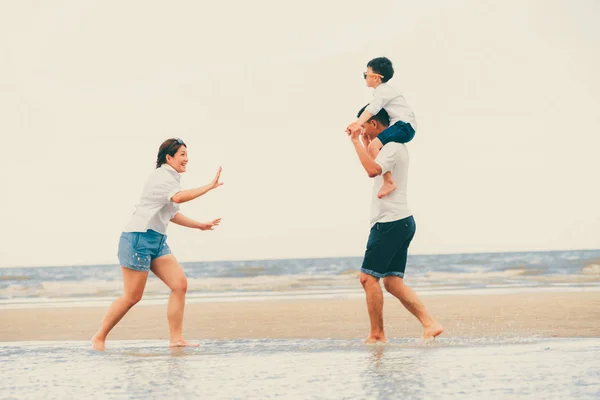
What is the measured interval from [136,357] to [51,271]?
3171cm

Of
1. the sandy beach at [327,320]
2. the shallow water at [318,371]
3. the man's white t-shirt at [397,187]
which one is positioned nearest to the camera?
the shallow water at [318,371]

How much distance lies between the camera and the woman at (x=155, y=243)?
545 cm

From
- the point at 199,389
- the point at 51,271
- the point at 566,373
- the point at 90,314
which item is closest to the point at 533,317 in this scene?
the point at 566,373

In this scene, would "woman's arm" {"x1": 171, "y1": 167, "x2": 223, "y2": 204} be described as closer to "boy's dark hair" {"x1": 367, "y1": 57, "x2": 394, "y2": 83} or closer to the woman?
the woman

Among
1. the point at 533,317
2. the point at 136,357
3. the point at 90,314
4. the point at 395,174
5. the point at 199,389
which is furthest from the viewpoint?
the point at 90,314

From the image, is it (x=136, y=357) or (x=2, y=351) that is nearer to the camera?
(x=136, y=357)

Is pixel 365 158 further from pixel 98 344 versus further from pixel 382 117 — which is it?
pixel 98 344

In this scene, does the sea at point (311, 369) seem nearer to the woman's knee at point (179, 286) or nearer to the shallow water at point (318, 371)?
the shallow water at point (318, 371)

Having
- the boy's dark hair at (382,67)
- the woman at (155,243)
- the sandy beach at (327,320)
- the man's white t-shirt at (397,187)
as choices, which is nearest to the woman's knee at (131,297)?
the woman at (155,243)

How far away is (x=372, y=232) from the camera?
5332 millimetres

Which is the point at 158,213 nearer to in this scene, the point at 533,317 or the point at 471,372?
the point at 471,372

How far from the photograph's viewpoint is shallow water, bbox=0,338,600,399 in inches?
141

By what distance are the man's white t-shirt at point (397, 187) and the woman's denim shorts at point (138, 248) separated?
4.97ft

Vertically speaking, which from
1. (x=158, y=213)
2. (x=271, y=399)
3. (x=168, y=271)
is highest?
(x=158, y=213)
